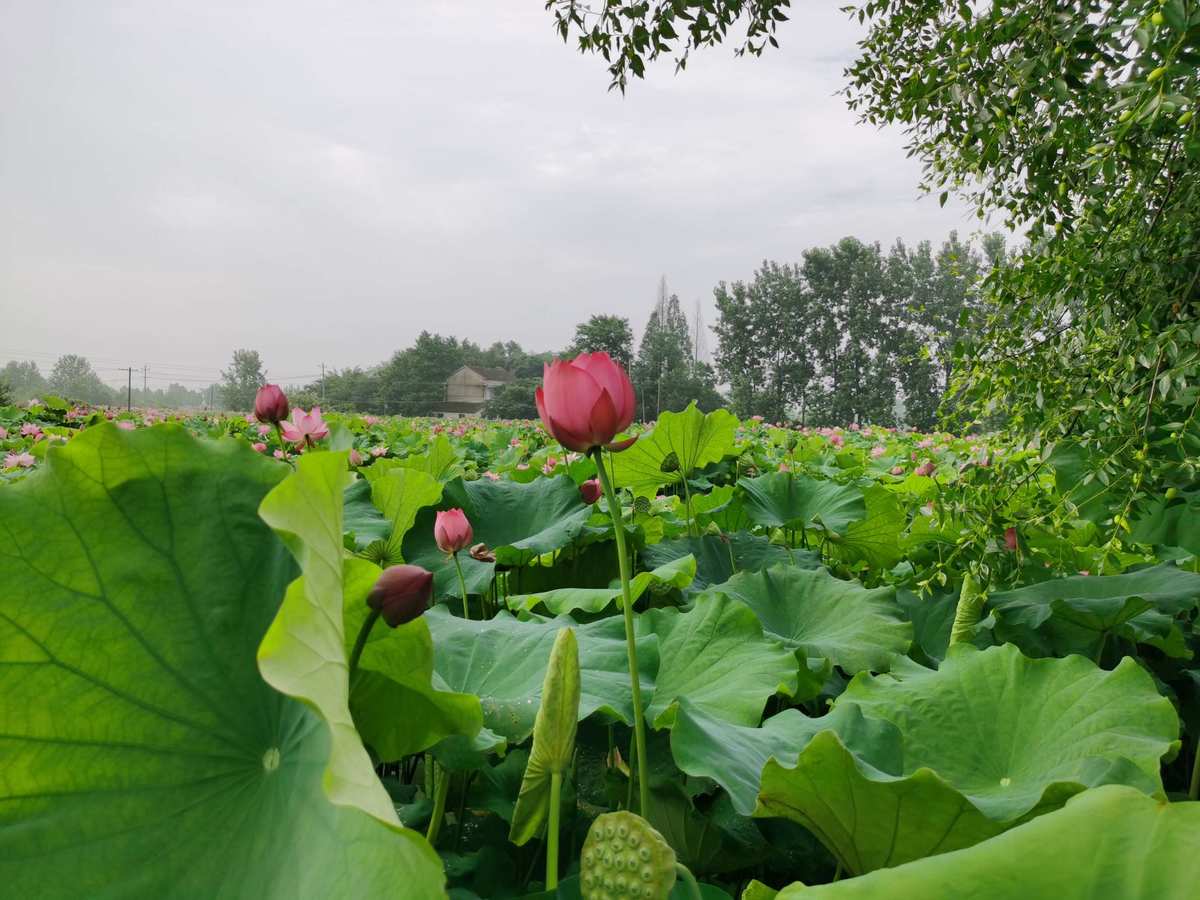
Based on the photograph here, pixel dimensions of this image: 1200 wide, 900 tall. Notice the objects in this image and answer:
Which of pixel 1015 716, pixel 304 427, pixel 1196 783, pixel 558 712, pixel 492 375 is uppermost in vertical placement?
pixel 492 375

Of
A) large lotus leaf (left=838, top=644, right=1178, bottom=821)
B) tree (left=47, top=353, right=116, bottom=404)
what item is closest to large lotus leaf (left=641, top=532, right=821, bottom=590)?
large lotus leaf (left=838, top=644, right=1178, bottom=821)

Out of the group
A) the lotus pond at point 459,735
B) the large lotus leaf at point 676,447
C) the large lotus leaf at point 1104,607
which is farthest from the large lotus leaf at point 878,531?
the lotus pond at point 459,735

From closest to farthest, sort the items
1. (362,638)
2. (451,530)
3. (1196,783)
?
1. (362,638)
2. (1196,783)
3. (451,530)

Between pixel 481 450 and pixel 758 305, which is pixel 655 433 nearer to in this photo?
pixel 481 450

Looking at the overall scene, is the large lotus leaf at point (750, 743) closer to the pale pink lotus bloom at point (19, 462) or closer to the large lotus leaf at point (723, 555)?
the large lotus leaf at point (723, 555)

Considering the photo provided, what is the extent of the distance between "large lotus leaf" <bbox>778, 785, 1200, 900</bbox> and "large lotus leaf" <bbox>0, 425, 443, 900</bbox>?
8.2 inches

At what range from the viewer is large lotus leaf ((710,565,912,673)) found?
907 mm

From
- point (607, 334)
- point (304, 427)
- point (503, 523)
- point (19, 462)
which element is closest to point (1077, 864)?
point (503, 523)

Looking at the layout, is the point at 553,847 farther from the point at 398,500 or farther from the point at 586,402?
the point at 398,500

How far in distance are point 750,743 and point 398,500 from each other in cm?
75

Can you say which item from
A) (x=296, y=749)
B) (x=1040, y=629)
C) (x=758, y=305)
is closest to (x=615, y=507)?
(x=296, y=749)

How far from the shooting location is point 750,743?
558mm

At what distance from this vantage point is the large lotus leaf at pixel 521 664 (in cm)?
58

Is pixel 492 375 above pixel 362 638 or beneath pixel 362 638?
above
